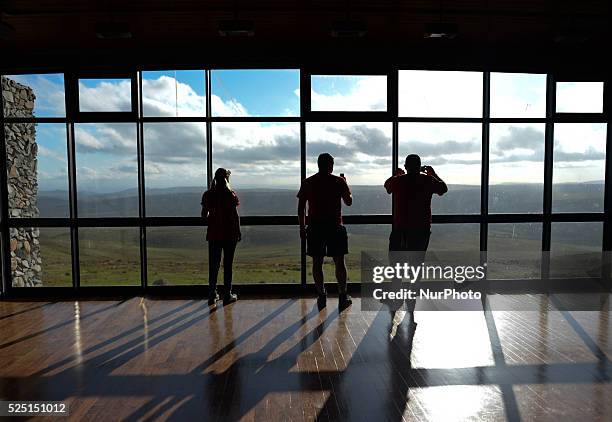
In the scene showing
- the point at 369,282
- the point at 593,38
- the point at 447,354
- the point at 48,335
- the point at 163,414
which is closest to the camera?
the point at 163,414

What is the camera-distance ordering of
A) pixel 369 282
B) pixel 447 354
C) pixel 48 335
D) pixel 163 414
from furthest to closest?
pixel 369 282 → pixel 48 335 → pixel 447 354 → pixel 163 414

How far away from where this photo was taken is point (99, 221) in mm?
5746

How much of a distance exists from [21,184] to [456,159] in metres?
6.00

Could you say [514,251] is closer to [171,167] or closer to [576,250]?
[576,250]

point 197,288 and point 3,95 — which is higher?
point 3,95

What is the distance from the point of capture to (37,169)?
236 inches

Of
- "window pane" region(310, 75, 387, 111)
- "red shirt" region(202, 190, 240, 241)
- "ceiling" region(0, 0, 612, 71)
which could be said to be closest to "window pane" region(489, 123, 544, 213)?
"ceiling" region(0, 0, 612, 71)

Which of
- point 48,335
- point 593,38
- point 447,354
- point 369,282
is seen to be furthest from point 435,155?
point 48,335

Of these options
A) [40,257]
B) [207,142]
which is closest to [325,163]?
[207,142]

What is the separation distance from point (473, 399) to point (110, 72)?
18.0 ft

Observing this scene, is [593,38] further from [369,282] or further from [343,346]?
[343,346]

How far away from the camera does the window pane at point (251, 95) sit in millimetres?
5672

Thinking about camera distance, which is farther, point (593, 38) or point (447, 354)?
point (593, 38)

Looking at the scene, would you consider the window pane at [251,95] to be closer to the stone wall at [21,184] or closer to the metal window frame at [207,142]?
the metal window frame at [207,142]
